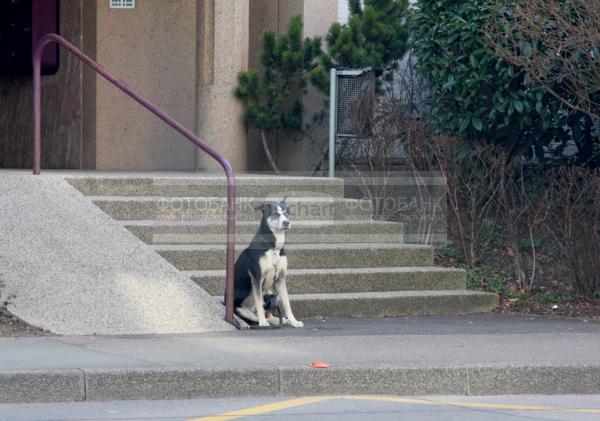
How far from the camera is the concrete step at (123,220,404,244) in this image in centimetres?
1109

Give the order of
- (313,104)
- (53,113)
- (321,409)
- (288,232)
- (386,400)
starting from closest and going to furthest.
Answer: (321,409) < (386,400) < (288,232) < (313,104) < (53,113)

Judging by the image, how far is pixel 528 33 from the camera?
11.2 m

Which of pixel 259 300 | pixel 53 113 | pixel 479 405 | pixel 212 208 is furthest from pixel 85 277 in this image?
pixel 53 113

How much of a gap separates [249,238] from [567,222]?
11.4ft

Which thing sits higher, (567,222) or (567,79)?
(567,79)

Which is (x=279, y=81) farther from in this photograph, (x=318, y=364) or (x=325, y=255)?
(x=318, y=364)

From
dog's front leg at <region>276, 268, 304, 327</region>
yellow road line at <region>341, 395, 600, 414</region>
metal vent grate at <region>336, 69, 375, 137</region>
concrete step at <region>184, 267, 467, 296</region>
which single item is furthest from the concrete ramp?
metal vent grate at <region>336, 69, 375, 137</region>

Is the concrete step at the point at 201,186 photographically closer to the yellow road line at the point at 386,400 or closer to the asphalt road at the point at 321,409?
the asphalt road at the point at 321,409

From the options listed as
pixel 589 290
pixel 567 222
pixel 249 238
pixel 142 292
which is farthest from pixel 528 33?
pixel 142 292

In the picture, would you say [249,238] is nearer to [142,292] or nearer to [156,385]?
[142,292]

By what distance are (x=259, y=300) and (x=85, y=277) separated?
1.60m

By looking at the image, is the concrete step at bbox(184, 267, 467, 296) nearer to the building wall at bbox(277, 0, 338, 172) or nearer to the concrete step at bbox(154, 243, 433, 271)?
the concrete step at bbox(154, 243, 433, 271)

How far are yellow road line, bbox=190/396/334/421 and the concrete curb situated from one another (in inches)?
5.2

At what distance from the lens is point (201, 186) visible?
12.2 meters
